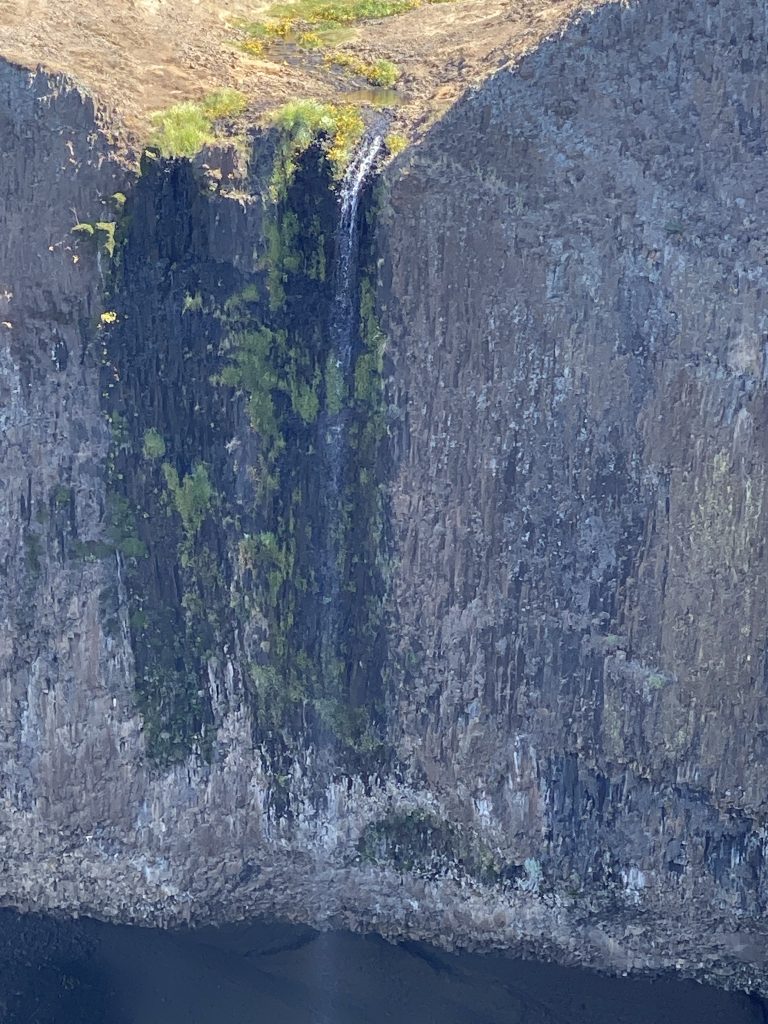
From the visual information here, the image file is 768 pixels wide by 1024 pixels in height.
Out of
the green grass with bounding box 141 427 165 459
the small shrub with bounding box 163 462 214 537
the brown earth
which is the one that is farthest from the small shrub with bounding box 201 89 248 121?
the small shrub with bounding box 163 462 214 537

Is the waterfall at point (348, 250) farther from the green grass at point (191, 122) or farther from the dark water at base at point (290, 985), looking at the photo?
the dark water at base at point (290, 985)

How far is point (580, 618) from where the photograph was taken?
14289 millimetres

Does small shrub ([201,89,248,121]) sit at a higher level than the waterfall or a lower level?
higher

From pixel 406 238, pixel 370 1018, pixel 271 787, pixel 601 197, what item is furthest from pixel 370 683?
pixel 601 197

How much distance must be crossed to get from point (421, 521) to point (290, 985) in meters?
7.31

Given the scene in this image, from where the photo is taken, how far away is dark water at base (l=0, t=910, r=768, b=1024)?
50.5 ft

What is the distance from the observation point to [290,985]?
1584 centimetres

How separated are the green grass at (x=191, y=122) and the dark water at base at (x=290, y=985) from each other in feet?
37.3

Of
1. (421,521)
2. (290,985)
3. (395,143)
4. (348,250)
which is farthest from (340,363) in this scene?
(290,985)

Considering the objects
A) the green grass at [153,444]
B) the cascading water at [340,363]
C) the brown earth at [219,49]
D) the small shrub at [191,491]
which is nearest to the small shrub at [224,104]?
the brown earth at [219,49]

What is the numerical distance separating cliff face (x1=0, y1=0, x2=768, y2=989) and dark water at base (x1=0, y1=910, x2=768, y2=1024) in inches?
16.6

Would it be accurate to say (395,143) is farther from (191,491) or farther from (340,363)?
(191,491)

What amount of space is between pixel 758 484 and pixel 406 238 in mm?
5483

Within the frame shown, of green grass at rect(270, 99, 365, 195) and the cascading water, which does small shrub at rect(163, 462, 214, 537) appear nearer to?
the cascading water
